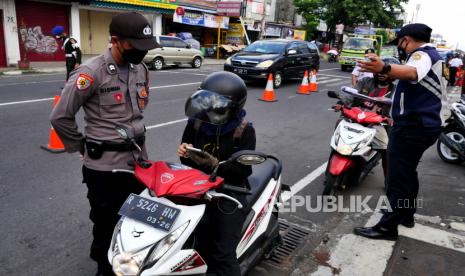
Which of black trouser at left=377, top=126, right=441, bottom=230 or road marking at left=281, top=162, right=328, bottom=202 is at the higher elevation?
black trouser at left=377, top=126, right=441, bottom=230

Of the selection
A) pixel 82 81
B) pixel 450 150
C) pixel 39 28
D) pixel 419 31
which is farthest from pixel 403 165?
pixel 39 28

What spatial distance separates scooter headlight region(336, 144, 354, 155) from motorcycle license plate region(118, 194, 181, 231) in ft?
9.45

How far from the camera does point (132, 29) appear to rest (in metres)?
2.39

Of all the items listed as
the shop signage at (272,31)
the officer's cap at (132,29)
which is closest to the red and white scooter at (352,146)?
the officer's cap at (132,29)

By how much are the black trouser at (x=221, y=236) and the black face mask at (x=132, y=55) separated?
3.51ft

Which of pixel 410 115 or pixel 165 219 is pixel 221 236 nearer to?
pixel 165 219

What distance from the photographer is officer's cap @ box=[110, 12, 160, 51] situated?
2385mm

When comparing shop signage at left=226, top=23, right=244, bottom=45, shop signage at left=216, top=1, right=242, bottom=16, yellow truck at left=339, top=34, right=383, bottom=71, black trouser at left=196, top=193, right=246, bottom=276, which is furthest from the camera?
shop signage at left=226, top=23, right=244, bottom=45

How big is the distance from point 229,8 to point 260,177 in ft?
82.4

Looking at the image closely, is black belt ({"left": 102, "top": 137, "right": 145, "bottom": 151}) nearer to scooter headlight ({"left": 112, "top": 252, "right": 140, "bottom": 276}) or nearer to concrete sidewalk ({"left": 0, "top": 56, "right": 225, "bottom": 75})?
scooter headlight ({"left": 112, "top": 252, "right": 140, "bottom": 276})

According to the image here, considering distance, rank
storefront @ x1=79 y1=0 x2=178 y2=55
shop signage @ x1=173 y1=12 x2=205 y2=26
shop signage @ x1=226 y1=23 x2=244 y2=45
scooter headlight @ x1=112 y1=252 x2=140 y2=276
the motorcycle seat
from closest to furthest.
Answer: scooter headlight @ x1=112 y1=252 x2=140 y2=276 → the motorcycle seat → storefront @ x1=79 y1=0 x2=178 y2=55 → shop signage @ x1=173 y1=12 x2=205 y2=26 → shop signage @ x1=226 y1=23 x2=244 y2=45

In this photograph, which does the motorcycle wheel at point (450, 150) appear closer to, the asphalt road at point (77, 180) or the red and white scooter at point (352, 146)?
the asphalt road at point (77, 180)

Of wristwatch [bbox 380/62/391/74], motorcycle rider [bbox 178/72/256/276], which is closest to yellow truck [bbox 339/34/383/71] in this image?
wristwatch [bbox 380/62/391/74]

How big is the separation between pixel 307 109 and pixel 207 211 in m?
8.38
